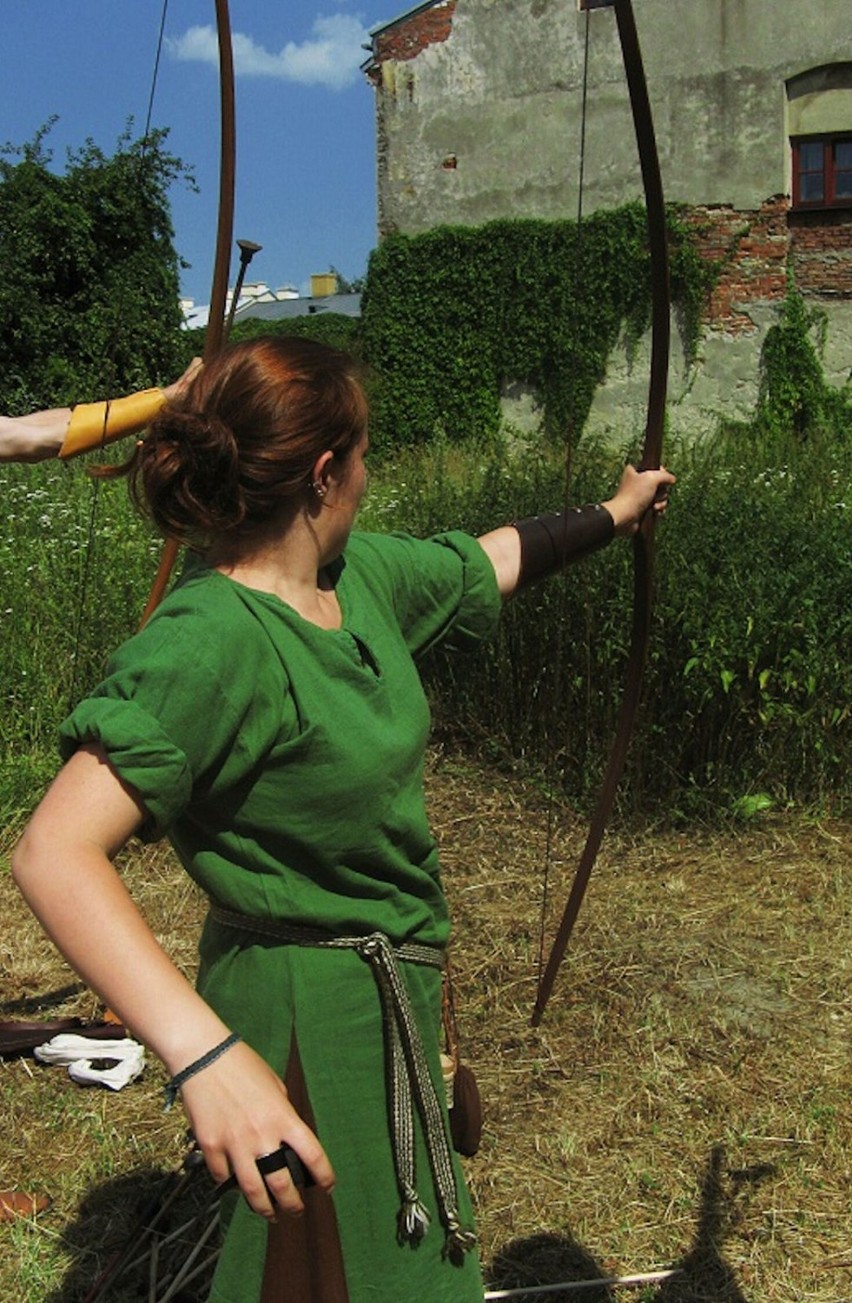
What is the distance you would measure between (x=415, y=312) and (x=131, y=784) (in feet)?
48.0

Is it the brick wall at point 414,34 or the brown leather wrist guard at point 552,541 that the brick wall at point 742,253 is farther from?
the brown leather wrist guard at point 552,541

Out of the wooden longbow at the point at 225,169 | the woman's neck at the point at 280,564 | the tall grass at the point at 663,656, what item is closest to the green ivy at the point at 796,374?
the tall grass at the point at 663,656

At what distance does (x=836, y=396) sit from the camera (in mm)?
13703

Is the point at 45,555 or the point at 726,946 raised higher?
the point at 45,555

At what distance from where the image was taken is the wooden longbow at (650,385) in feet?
7.72

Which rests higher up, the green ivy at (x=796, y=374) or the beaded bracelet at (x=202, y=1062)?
the green ivy at (x=796, y=374)

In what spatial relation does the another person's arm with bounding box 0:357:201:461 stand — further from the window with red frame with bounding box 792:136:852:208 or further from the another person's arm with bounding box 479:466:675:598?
the window with red frame with bounding box 792:136:852:208

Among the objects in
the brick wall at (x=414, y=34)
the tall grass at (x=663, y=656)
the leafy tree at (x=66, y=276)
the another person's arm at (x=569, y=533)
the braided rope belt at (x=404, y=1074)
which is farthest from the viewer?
the brick wall at (x=414, y=34)

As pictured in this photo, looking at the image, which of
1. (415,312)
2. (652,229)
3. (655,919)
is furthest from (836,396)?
(652,229)

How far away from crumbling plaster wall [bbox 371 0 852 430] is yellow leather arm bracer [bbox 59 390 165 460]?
1189 centimetres

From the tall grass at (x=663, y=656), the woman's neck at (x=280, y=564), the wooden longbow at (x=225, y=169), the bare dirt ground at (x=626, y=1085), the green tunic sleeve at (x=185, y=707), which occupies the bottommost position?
the bare dirt ground at (x=626, y=1085)

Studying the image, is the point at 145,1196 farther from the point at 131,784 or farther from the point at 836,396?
the point at 836,396

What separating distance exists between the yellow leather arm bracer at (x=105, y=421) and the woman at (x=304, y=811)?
4.26 ft

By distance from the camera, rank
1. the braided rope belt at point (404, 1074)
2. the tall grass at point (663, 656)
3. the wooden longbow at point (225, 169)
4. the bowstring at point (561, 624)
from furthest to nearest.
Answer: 1. the tall grass at point (663, 656)
2. the wooden longbow at point (225, 169)
3. the bowstring at point (561, 624)
4. the braided rope belt at point (404, 1074)
